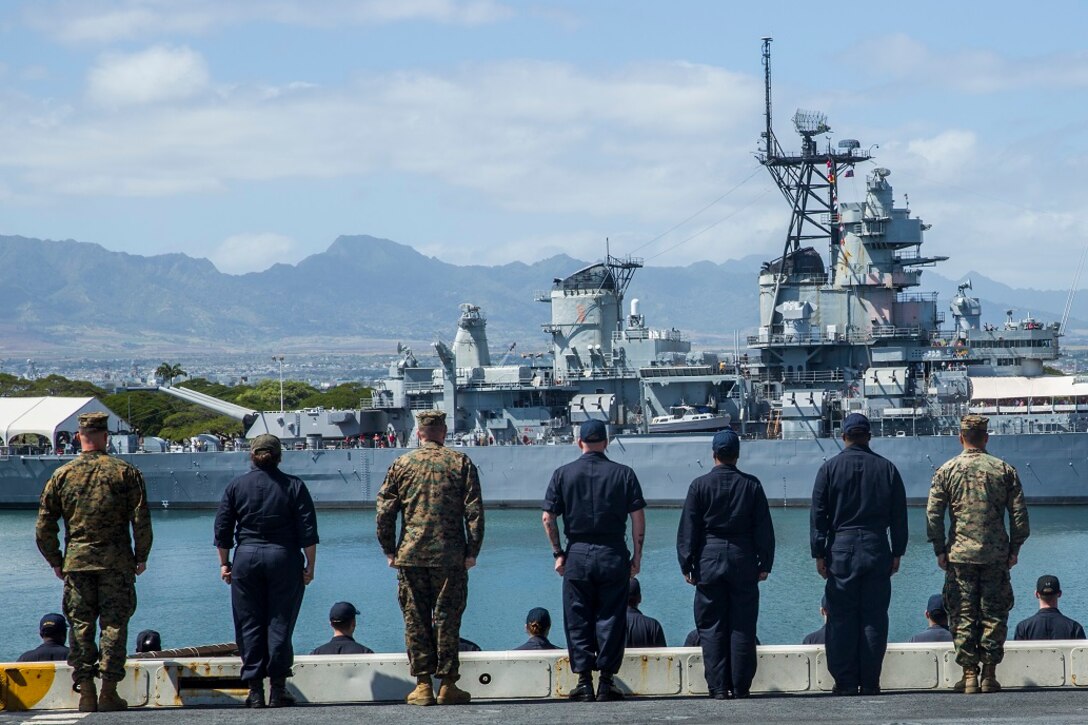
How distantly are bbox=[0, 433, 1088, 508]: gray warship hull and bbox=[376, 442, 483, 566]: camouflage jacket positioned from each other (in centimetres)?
3329

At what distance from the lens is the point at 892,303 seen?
158 feet

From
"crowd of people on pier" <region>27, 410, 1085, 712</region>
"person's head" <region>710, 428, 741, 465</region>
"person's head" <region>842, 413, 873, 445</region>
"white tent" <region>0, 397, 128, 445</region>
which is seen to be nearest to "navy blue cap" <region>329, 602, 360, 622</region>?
"crowd of people on pier" <region>27, 410, 1085, 712</region>

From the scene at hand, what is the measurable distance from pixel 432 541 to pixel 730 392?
122 ft

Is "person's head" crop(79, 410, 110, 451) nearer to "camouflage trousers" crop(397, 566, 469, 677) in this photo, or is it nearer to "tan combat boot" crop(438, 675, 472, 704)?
"camouflage trousers" crop(397, 566, 469, 677)

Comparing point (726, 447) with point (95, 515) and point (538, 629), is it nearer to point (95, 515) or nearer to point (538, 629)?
point (538, 629)

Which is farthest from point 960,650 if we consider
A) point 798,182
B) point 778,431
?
point 798,182

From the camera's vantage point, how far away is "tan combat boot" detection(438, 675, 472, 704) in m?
9.56

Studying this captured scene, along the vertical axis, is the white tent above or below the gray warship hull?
above

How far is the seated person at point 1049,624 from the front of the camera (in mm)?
10844

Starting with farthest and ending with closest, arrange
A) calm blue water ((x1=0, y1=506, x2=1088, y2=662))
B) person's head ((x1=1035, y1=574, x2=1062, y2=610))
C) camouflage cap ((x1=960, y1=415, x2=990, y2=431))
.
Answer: calm blue water ((x1=0, y1=506, x2=1088, y2=662)) < person's head ((x1=1035, y1=574, x2=1062, y2=610)) < camouflage cap ((x1=960, y1=415, x2=990, y2=431))

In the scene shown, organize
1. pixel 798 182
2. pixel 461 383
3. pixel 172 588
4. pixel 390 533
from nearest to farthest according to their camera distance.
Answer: pixel 390 533 → pixel 172 588 → pixel 461 383 → pixel 798 182

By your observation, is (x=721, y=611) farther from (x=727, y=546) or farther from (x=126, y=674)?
(x=126, y=674)

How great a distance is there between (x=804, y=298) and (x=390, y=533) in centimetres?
4159

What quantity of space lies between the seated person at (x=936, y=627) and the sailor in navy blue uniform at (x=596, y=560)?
2900 mm
